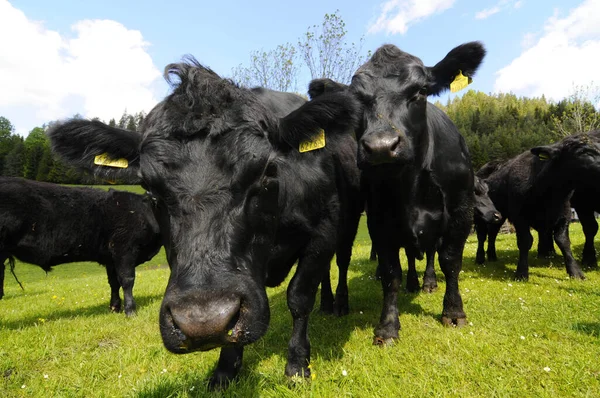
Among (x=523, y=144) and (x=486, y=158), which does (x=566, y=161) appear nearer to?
(x=486, y=158)

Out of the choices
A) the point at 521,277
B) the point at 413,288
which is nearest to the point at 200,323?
the point at 413,288

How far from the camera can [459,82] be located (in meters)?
4.78

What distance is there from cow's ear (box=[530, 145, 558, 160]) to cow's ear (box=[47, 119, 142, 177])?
24.6ft

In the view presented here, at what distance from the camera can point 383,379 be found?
3.09 m

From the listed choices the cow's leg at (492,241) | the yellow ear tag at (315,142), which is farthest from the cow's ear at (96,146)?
the cow's leg at (492,241)

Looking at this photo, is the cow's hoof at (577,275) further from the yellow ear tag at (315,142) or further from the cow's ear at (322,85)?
the yellow ear tag at (315,142)

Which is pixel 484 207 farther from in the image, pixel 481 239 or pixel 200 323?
pixel 200 323

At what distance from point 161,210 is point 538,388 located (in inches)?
127

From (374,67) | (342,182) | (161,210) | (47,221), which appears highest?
(374,67)

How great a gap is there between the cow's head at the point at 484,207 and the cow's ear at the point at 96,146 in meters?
8.16

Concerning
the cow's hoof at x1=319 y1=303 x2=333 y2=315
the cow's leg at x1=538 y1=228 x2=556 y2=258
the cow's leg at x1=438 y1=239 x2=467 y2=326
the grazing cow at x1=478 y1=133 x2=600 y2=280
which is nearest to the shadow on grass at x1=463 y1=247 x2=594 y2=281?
the cow's leg at x1=538 y1=228 x2=556 y2=258

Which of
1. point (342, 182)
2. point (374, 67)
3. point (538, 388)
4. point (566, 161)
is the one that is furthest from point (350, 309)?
point (566, 161)

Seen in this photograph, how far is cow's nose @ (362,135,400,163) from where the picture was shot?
3.37 m

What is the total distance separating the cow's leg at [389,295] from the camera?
13.4 ft
